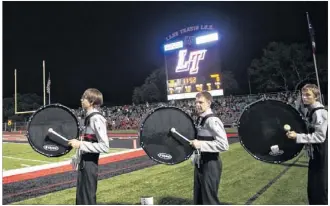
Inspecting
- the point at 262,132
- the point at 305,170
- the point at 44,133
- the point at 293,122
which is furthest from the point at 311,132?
the point at 305,170

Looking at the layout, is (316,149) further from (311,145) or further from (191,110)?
(191,110)

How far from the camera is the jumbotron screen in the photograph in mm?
22438

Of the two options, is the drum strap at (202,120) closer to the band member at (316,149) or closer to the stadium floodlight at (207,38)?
the band member at (316,149)

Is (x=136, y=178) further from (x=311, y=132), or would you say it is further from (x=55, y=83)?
(x=55, y=83)

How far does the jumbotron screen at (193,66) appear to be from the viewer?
2244 cm

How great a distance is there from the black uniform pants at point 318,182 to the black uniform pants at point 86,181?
7.66ft

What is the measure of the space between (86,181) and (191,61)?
20584 millimetres

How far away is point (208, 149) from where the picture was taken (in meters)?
3.07

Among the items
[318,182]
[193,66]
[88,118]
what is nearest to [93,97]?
[88,118]

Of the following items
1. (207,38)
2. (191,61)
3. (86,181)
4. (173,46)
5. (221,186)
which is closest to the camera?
(86,181)

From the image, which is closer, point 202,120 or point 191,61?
point 202,120

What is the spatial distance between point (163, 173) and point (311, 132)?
464 centimetres

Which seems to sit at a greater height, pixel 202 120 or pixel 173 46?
pixel 173 46

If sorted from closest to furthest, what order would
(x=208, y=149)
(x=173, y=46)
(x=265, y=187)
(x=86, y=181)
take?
(x=208, y=149), (x=86, y=181), (x=265, y=187), (x=173, y=46)
